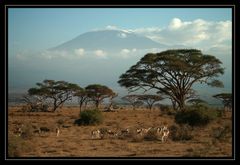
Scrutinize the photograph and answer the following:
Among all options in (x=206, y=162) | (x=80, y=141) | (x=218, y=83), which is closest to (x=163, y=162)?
(x=206, y=162)

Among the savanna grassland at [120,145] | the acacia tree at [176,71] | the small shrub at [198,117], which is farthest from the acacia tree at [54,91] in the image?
the small shrub at [198,117]

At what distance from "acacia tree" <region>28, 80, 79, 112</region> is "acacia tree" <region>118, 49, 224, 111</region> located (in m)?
12.7

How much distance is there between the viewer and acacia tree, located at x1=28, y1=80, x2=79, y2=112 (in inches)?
1746

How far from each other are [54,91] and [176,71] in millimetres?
17236

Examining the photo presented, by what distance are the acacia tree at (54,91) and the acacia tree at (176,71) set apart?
12.7 metres

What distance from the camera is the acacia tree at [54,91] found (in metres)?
44.3

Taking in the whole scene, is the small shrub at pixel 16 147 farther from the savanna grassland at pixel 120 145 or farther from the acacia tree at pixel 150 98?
the acacia tree at pixel 150 98

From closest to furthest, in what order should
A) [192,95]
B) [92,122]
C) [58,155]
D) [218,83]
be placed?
[58,155] → [92,122] → [218,83] → [192,95]

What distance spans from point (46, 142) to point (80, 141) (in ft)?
4.19

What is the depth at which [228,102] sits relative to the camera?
47.2m

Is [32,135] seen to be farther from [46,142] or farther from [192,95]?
[192,95]

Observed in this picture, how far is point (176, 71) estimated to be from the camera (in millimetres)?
31594

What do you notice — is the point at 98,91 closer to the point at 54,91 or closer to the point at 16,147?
the point at 54,91

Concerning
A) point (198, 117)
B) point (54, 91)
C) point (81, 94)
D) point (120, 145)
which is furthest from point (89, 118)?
point (81, 94)
